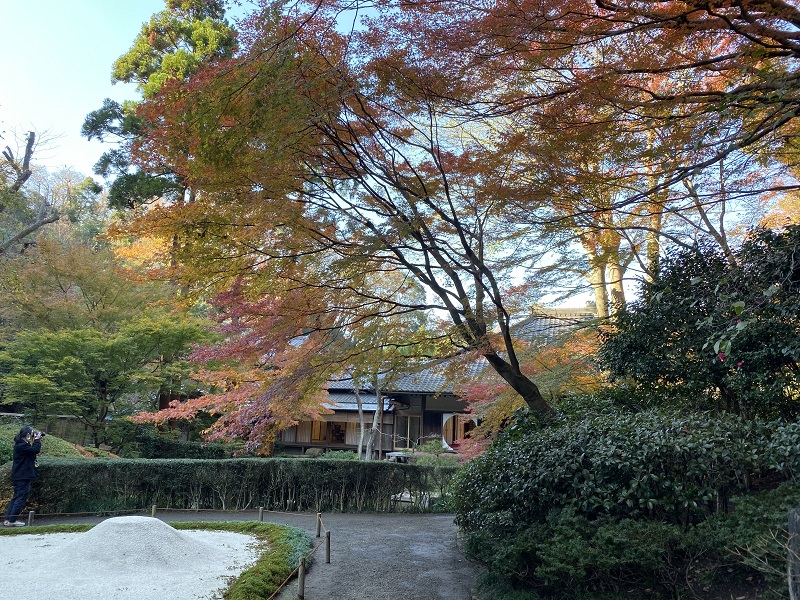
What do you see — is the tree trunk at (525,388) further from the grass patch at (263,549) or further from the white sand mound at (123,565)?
the white sand mound at (123,565)

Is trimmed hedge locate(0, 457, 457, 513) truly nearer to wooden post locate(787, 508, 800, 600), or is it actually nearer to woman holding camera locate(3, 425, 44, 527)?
woman holding camera locate(3, 425, 44, 527)

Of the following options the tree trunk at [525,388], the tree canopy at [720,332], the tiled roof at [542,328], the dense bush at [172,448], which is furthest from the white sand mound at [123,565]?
the dense bush at [172,448]

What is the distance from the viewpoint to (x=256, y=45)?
4555mm

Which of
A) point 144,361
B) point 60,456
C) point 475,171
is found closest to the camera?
point 475,171

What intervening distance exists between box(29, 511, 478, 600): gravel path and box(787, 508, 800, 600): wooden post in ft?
11.7

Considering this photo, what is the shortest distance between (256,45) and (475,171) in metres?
3.16

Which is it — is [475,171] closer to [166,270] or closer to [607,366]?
[607,366]

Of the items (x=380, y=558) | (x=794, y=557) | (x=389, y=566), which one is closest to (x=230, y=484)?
(x=380, y=558)

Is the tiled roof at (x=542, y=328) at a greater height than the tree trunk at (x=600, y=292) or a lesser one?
lesser

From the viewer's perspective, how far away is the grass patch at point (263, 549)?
569cm

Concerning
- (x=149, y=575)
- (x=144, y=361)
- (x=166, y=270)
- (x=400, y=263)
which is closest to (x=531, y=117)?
(x=400, y=263)

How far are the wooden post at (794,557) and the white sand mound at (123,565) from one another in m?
4.99

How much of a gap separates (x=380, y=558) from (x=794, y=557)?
5.73 meters

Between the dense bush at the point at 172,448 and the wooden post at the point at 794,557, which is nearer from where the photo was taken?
the wooden post at the point at 794,557
